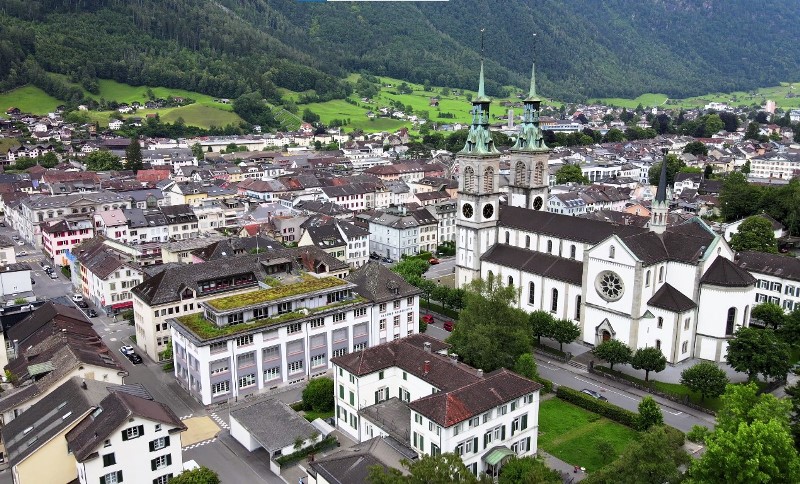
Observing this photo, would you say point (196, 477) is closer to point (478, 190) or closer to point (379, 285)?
point (379, 285)

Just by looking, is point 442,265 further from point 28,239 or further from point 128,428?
point 28,239

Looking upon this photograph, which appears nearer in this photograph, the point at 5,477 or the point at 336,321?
the point at 5,477

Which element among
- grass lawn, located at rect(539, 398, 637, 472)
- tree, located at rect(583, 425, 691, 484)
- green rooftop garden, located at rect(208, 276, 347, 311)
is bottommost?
grass lawn, located at rect(539, 398, 637, 472)

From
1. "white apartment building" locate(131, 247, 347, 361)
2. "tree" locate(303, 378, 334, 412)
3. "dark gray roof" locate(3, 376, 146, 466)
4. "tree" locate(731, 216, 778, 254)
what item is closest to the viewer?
"dark gray roof" locate(3, 376, 146, 466)

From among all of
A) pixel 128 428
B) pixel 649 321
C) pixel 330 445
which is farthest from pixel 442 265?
pixel 128 428

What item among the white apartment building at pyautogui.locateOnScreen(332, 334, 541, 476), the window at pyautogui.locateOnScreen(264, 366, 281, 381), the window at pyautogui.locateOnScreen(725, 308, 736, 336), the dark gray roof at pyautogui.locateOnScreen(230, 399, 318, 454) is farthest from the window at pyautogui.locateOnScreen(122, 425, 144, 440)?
the window at pyautogui.locateOnScreen(725, 308, 736, 336)

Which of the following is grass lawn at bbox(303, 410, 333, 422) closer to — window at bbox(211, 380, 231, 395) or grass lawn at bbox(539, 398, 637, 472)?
window at bbox(211, 380, 231, 395)

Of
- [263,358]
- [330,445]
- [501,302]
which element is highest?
[501,302]

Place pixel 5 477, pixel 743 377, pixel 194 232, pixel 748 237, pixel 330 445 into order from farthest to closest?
pixel 194 232, pixel 748 237, pixel 743 377, pixel 330 445, pixel 5 477
